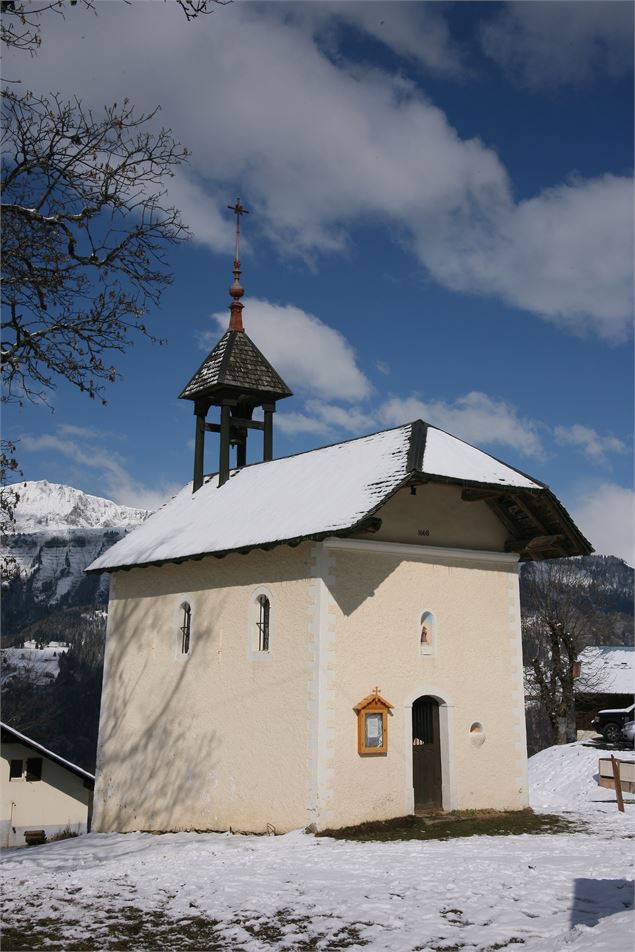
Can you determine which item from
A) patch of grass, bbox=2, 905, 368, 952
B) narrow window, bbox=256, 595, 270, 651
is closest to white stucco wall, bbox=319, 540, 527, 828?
narrow window, bbox=256, 595, 270, 651

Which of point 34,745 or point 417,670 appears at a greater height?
point 417,670

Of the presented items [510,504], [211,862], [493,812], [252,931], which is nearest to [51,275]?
[252,931]

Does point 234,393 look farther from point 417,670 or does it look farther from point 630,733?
point 630,733

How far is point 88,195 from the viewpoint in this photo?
8625 mm

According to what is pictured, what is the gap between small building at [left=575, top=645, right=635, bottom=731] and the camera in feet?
130

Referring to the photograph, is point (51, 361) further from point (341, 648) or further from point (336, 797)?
point (336, 797)

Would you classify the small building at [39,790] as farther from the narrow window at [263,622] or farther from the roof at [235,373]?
the narrow window at [263,622]

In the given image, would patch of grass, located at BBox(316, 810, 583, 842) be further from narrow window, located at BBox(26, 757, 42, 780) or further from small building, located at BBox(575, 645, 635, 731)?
small building, located at BBox(575, 645, 635, 731)

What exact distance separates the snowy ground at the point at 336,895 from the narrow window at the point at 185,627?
4.96 m

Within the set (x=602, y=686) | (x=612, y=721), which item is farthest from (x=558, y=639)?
(x=602, y=686)

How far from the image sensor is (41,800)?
106 ft

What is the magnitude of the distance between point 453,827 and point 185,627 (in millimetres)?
6846

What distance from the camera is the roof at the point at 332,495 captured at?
50.0 feet

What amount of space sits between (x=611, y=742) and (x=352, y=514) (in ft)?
61.0
